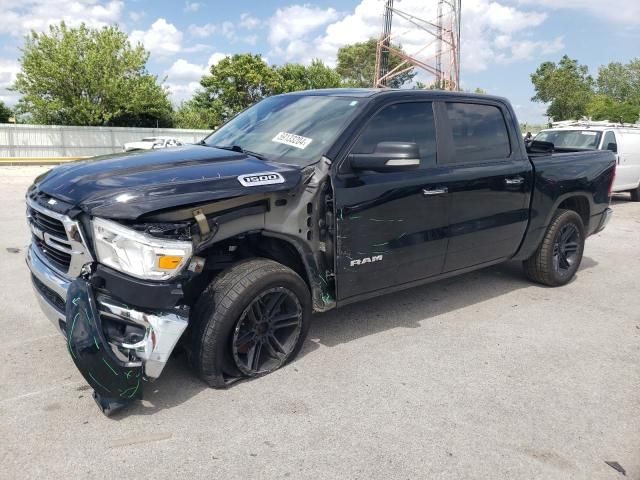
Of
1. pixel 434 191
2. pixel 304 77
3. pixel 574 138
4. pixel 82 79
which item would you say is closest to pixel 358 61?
pixel 304 77

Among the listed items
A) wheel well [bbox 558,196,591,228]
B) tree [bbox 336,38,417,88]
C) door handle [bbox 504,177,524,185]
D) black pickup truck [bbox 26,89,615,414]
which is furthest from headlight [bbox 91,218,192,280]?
tree [bbox 336,38,417,88]

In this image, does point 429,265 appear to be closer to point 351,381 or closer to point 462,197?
point 462,197

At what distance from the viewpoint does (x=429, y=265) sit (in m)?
4.29

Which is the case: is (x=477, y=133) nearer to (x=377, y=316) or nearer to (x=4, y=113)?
(x=377, y=316)

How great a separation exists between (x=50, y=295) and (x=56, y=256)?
27cm

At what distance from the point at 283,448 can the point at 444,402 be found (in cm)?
110

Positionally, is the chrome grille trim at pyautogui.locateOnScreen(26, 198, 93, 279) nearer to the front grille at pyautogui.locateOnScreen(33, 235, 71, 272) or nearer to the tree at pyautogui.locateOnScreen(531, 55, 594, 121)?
the front grille at pyautogui.locateOnScreen(33, 235, 71, 272)

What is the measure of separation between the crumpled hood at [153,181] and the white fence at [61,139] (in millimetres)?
26925

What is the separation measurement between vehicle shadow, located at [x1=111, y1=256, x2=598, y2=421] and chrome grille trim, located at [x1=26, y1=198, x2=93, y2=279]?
90 centimetres

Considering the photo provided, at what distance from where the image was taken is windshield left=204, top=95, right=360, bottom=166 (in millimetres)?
3746

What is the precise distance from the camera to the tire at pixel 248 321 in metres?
3.15

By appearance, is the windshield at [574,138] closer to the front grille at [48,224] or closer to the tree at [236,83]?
the front grille at [48,224]

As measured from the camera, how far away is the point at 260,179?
127 inches

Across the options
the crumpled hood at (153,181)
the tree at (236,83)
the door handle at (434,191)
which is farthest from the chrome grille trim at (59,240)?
the tree at (236,83)
